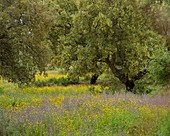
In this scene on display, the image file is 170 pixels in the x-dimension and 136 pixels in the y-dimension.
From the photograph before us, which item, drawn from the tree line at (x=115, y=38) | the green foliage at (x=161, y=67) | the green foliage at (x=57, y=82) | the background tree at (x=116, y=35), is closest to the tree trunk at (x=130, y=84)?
the tree line at (x=115, y=38)

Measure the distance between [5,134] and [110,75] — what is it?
54.5 ft

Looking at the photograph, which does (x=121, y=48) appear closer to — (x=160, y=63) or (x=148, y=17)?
(x=148, y=17)

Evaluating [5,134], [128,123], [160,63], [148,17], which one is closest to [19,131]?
[5,134]

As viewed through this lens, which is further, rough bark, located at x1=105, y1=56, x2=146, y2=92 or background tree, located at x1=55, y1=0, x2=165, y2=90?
rough bark, located at x1=105, y1=56, x2=146, y2=92

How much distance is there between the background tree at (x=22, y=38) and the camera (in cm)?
1101

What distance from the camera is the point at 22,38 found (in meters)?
11.4

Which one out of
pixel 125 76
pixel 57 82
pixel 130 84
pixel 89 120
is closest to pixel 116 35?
pixel 125 76

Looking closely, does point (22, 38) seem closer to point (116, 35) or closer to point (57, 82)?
point (116, 35)

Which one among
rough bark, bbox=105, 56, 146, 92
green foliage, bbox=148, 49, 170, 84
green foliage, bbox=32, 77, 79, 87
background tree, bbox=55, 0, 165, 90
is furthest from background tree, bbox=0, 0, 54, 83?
green foliage, bbox=32, 77, 79, 87

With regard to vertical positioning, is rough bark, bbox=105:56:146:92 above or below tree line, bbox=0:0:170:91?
below

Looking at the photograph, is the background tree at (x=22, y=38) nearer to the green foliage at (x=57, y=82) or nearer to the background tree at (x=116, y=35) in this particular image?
the background tree at (x=116, y=35)

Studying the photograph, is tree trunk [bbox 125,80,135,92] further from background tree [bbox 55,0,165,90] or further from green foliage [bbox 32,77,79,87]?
green foliage [bbox 32,77,79,87]

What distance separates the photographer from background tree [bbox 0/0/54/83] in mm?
11010

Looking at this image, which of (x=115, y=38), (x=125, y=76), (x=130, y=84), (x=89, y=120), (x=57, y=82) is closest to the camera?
(x=89, y=120)
